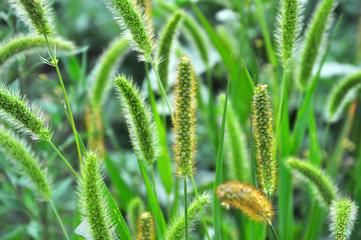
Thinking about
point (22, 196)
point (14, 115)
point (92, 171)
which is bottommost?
point (22, 196)

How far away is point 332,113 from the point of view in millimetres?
1463

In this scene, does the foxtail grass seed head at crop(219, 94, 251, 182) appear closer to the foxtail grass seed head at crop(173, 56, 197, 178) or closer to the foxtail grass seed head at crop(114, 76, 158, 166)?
the foxtail grass seed head at crop(114, 76, 158, 166)

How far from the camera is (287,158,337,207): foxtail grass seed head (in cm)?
107

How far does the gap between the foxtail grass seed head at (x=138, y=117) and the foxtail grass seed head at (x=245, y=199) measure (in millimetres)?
288

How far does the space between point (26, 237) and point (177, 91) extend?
5.07ft

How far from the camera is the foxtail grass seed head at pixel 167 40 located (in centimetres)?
121

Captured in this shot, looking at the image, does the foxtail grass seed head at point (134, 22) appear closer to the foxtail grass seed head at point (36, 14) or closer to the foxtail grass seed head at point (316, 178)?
the foxtail grass seed head at point (36, 14)

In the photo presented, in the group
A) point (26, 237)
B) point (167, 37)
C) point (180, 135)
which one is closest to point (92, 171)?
point (180, 135)

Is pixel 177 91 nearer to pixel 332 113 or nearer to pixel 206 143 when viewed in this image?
pixel 332 113

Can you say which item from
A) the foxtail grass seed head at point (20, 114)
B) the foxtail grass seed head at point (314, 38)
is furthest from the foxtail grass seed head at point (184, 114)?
the foxtail grass seed head at point (314, 38)

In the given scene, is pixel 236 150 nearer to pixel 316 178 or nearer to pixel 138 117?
pixel 316 178

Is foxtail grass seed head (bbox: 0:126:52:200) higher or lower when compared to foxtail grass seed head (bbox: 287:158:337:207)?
higher

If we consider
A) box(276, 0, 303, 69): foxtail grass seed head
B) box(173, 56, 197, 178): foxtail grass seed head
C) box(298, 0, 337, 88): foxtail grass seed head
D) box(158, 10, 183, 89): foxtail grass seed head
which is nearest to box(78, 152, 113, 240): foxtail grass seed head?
box(173, 56, 197, 178): foxtail grass seed head

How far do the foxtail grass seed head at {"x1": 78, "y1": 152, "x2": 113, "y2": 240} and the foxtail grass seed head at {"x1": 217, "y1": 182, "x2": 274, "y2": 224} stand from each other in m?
0.27
